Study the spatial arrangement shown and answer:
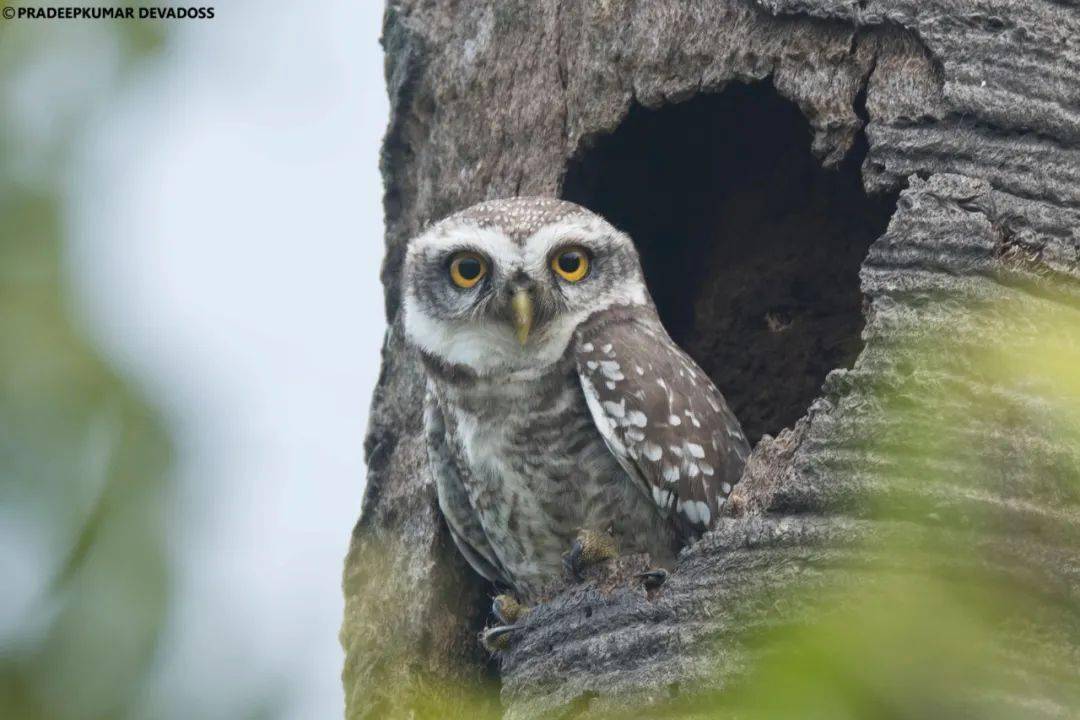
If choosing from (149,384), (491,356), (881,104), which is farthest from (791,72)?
(149,384)

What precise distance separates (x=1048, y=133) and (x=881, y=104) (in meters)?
0.38

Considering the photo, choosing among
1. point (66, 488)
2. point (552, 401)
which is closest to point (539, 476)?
point (552, 401)

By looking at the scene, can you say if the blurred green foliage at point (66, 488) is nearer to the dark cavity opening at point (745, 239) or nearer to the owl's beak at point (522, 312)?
the owl's beak at point (522, 312)

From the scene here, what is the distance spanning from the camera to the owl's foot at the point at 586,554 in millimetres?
3326

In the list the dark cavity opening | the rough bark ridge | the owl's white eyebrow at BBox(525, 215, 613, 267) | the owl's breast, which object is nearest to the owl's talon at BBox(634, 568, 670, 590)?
the rough bark ridge

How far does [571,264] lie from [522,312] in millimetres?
248

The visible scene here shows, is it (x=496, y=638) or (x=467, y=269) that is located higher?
(x=467, y=269)

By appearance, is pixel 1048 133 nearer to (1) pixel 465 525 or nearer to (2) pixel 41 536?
(1) pixel 465 525

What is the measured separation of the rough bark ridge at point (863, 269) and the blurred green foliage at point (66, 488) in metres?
1.06

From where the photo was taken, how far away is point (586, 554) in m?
3.34

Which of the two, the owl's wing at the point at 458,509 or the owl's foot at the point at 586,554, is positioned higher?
the owl's foot at the point at 586,554

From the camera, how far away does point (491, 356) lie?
13.3 feet

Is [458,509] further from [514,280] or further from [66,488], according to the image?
[66,488]

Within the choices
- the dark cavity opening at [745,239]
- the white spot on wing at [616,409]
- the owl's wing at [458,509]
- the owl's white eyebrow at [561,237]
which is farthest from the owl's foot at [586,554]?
the dark cavity opening at [745,239]
